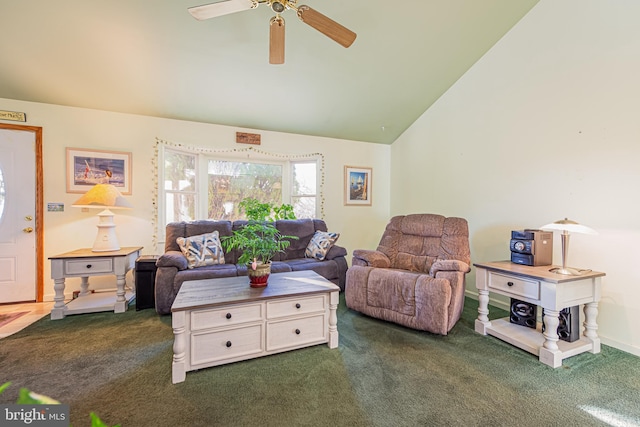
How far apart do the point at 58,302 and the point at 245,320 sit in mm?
2228

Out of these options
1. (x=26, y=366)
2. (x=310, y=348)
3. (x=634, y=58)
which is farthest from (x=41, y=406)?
(x=634, y=58)

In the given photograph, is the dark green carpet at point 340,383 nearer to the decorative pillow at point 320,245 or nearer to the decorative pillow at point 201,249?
the decorative pillow at point 201,249

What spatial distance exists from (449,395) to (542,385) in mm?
661

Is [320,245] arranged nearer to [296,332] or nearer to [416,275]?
[416,275]

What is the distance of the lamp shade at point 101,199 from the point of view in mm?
2835

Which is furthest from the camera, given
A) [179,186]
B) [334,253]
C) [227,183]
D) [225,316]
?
[227,183]

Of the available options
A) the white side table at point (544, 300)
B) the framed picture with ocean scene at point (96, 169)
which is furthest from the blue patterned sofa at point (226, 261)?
the white side table at point (544, 300)

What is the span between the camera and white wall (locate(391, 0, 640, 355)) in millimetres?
2174

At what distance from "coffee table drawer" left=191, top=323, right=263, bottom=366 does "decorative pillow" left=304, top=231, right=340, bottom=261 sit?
1645 millimetres

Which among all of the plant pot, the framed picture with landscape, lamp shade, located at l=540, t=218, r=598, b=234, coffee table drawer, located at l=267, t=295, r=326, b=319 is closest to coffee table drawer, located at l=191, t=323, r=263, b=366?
coffee table drawer, located at l=267, t=295, r=326, b=319

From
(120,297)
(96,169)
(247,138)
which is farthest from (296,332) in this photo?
(96,169)

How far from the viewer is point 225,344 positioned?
1930mm

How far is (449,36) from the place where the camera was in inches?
116

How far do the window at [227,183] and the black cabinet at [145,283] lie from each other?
745mm
